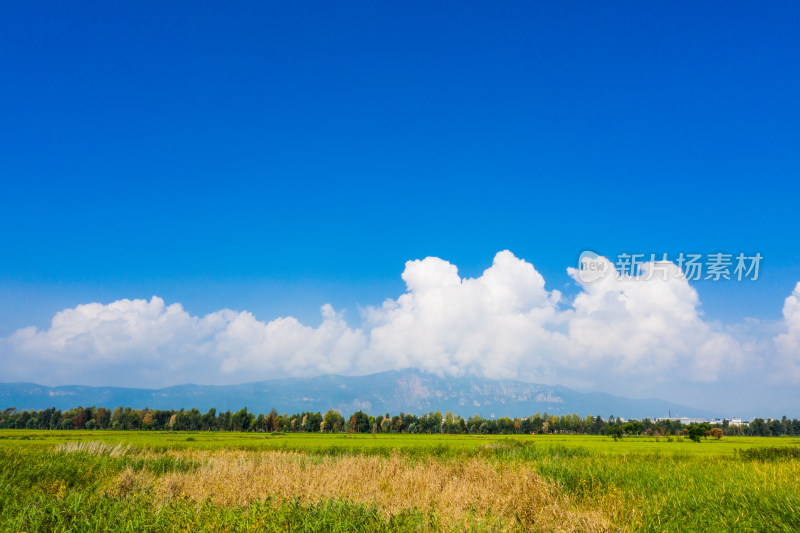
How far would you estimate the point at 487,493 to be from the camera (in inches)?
553

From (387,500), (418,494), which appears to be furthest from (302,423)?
(387,500)

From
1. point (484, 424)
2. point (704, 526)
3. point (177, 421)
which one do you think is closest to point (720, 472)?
point (704, 526)

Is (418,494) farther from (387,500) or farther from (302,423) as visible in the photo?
(302,423)

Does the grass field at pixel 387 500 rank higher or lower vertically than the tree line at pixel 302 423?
higher

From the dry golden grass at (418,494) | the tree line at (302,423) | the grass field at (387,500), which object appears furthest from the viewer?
the tree line at (302,423)

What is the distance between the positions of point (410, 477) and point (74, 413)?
16853cm

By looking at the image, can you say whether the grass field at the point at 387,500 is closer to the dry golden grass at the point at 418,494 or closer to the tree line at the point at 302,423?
the dry golden grass at the point at 418,494

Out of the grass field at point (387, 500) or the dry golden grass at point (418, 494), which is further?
A: the dry golden grass at point (418, 494)

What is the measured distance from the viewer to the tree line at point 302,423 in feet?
429

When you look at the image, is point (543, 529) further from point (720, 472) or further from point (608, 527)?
point (720, 472)

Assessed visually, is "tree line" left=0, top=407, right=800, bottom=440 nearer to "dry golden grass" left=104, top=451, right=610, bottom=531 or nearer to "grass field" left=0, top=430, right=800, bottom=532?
"grass field" left=0, top=430, right=800, bottom=532

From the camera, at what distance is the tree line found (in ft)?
429

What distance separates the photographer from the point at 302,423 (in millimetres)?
145125

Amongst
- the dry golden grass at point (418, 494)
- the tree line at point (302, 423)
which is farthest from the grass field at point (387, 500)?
the tree line at point (302, 423)
